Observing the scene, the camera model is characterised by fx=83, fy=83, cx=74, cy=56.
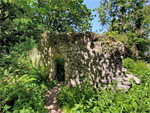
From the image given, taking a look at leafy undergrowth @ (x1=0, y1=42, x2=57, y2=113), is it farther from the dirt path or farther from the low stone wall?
the low stone wall

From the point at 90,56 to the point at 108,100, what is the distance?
7.37 ft

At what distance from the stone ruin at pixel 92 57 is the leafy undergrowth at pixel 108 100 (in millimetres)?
578

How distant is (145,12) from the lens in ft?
29.5

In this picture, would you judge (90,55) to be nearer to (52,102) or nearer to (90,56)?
(90,56)

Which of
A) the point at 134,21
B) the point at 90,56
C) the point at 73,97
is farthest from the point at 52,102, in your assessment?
the point at 134,21

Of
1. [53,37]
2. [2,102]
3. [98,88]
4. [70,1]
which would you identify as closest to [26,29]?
[53,37]

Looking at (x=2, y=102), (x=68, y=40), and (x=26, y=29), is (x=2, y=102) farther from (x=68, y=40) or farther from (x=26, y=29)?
(x=26, y=29)

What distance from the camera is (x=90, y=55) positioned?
4328 millimetres

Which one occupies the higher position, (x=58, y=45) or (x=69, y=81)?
(x=58, y=45)

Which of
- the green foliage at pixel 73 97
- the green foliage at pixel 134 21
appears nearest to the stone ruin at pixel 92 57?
the green foliage at pixel 73 97

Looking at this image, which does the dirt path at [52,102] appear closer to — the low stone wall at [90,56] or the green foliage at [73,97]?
the green foliage at [73,97]

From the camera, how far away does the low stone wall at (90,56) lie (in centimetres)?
402

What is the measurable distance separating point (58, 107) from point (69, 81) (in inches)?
57.4

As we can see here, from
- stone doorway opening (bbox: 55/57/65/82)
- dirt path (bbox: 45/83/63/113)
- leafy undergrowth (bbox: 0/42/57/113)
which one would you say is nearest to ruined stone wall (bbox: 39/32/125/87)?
dirt path (bbox: 45/83/63/113)
